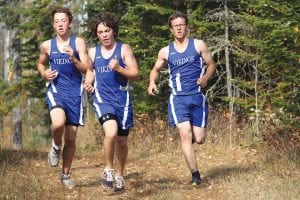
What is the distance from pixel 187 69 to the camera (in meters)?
7.21

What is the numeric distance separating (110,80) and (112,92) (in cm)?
16

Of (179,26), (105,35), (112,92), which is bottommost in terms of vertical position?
(112,92)

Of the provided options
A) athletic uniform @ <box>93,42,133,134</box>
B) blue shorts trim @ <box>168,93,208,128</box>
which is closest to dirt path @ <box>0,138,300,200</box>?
blue shorts trim @ <box>168,93,208,128</box>

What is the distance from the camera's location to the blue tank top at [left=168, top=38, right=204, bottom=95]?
7.18 m

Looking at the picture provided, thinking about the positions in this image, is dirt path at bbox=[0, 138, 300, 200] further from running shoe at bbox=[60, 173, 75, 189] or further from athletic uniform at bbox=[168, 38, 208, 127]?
athletic uniform at bbox=[168, 38, 208, 127]

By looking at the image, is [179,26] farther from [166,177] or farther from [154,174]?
[154,174]

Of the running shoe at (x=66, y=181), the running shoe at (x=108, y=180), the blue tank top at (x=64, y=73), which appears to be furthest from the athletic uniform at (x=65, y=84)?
the running shoe at (x=108, y=180)

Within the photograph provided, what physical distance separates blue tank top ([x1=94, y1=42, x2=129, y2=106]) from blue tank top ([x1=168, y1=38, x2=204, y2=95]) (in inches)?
33.0

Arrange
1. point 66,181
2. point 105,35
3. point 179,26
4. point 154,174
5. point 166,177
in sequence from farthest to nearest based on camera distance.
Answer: point 154,174 < point 166,177 < point 66,181 < point 179,26 < point 105,35

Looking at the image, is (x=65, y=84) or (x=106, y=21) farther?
(x=65, y=84)

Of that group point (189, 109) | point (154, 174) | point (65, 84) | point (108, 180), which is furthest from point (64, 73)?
point (154, 174)

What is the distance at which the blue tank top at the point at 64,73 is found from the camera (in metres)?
6.96

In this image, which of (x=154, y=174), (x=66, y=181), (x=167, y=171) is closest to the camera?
(x=66, y=181)

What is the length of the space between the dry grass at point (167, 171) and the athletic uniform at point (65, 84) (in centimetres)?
113
